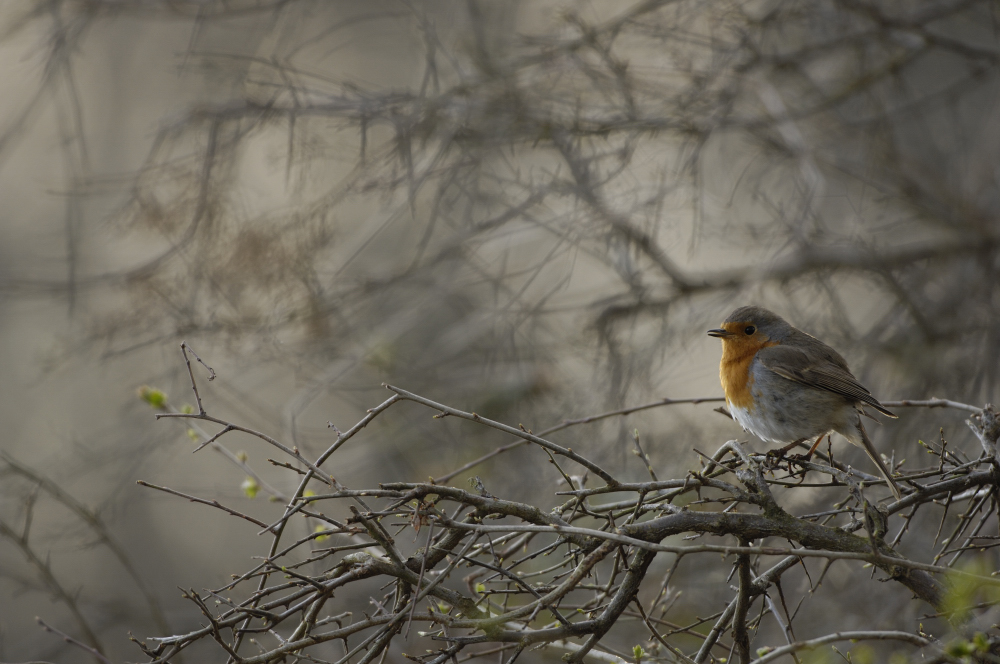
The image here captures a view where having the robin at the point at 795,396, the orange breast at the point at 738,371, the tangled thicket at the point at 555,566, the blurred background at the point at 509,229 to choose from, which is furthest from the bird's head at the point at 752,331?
the tangled thicket at the point at 555,566

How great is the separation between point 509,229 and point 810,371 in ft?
6.80

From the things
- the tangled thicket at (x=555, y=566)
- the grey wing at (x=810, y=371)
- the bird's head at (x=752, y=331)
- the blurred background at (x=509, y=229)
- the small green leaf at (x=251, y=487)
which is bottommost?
the tangled thicket at (x=555, y=566)

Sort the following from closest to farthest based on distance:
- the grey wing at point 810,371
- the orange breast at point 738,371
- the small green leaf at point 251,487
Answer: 1. the small green leaf at point 251,487
2. the grey wing at point 810,371
3. the orange breast at point 738,371

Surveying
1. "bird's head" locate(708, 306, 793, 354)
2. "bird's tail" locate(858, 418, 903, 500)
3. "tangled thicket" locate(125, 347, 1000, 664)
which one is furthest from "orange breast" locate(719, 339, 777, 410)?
"tangled thicket" locate(125, 347, 1000, 664)

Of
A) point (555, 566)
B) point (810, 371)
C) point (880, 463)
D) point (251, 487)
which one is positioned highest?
point (810, 371)

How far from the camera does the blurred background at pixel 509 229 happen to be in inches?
177

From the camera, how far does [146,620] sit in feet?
17.5

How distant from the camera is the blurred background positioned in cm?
450

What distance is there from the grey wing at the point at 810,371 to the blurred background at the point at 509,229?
42.3 inches

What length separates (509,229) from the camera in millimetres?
4871

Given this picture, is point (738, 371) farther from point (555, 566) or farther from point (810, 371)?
point (555, 566)

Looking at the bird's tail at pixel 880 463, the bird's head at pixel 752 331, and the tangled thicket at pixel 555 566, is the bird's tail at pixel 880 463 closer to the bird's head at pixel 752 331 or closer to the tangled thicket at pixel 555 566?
the tangled thicket at pixel 555 566

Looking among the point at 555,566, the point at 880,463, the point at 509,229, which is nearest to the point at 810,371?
the point at 880,463

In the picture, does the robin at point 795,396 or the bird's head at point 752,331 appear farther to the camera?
the bird's head at point 752,331
